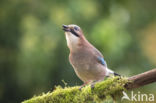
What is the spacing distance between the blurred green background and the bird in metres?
2.97

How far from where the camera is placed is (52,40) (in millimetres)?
10078

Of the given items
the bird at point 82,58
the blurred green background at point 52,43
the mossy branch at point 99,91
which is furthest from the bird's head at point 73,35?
the blurred green background at point 52,43

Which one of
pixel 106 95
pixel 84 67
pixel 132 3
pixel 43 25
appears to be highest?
pixel 132 3

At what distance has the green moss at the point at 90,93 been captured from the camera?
18.5 ft

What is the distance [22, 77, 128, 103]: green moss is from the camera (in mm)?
5633

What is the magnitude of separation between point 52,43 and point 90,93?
4424 millimetres

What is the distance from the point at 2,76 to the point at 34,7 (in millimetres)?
1914

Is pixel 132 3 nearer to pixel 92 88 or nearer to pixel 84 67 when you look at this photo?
pixel 84 67

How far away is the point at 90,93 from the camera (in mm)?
5730

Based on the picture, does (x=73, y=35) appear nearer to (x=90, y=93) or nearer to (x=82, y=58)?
(x=82, y=58)

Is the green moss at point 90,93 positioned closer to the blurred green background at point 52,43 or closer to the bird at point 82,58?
the bird at point 82,58

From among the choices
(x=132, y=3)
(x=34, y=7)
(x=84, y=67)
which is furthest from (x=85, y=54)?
(x=132, y=3)

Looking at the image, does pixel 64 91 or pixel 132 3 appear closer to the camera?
pixel 64 91

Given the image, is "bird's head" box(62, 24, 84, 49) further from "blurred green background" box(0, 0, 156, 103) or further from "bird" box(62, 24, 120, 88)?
"blurred green background" box(0, 0, 156, 103)
